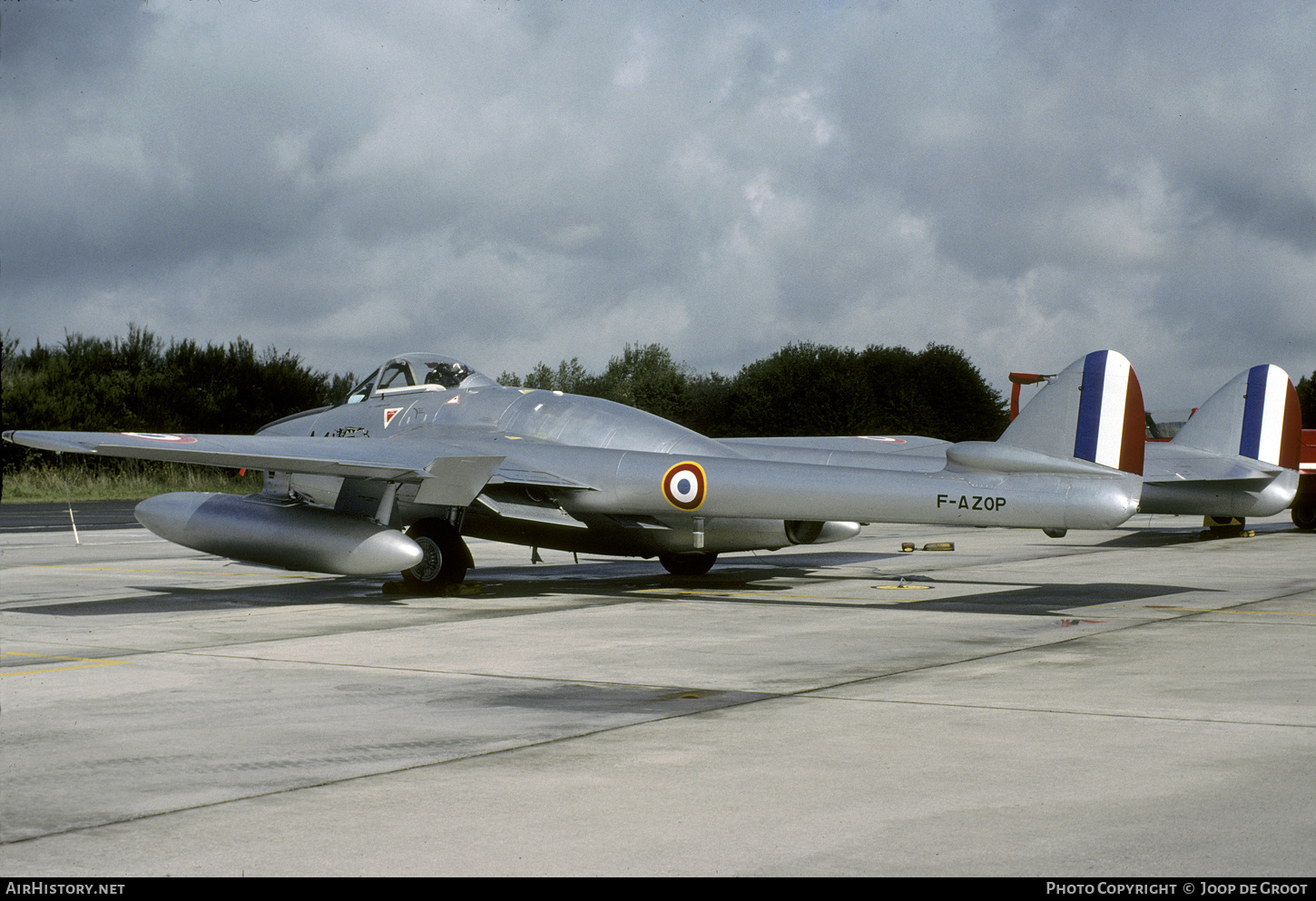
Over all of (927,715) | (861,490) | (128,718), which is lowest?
(128,718)

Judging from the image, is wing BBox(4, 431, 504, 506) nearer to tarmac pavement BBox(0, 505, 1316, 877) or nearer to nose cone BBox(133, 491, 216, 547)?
nose cone BBox(133, 491, 216, 547)

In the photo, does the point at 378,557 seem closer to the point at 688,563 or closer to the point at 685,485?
the point at 685,485

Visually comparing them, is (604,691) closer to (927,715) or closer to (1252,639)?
(927,715)

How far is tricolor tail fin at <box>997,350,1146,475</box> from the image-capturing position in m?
11.0

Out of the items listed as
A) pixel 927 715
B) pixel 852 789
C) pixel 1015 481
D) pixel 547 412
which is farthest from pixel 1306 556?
pixel 852 789

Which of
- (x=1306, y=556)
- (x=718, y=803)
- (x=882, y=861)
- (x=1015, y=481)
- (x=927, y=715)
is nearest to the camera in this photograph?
(x=882, y=861)

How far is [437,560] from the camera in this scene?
13750 mm

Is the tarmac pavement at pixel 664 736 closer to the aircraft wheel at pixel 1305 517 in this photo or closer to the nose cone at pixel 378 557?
the nose cone at pixel 378 557

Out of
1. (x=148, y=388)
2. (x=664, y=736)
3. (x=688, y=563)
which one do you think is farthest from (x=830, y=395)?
(x=664, y=736)

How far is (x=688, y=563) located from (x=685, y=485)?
10.7ft

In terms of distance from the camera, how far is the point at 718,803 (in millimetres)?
4809
